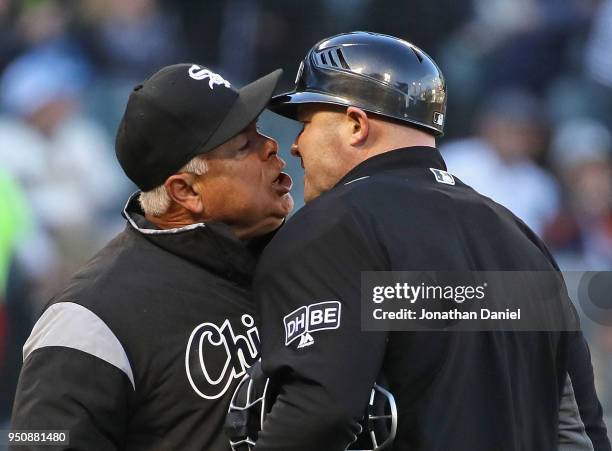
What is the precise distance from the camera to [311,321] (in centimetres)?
219

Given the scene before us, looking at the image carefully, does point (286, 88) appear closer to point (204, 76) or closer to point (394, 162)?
point (204, 76)

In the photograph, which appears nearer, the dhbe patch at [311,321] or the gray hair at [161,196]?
the dhbe patch at [311,321]

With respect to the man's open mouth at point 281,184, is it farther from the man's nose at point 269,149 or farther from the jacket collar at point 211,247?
the jacket collar at point 211,247

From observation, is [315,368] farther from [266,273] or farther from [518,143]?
[518,143]

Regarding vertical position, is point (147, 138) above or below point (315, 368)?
above

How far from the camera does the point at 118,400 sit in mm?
2367

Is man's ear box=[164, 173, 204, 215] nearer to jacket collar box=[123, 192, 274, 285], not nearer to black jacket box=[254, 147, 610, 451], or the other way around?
jacket collar box=[123, 192, 274, 285]

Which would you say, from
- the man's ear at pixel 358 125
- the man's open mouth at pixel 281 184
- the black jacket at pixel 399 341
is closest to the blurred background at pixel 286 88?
the man's open mouth at pixel 281 184

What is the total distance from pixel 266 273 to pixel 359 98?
476mm

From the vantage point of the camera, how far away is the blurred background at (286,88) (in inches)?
235

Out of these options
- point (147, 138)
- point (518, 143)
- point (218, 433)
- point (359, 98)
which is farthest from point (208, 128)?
point (518, 143)

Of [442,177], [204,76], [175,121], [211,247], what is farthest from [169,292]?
[442,177]

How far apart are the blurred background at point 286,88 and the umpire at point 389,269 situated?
11.0 ft

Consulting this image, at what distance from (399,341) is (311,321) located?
190mm
